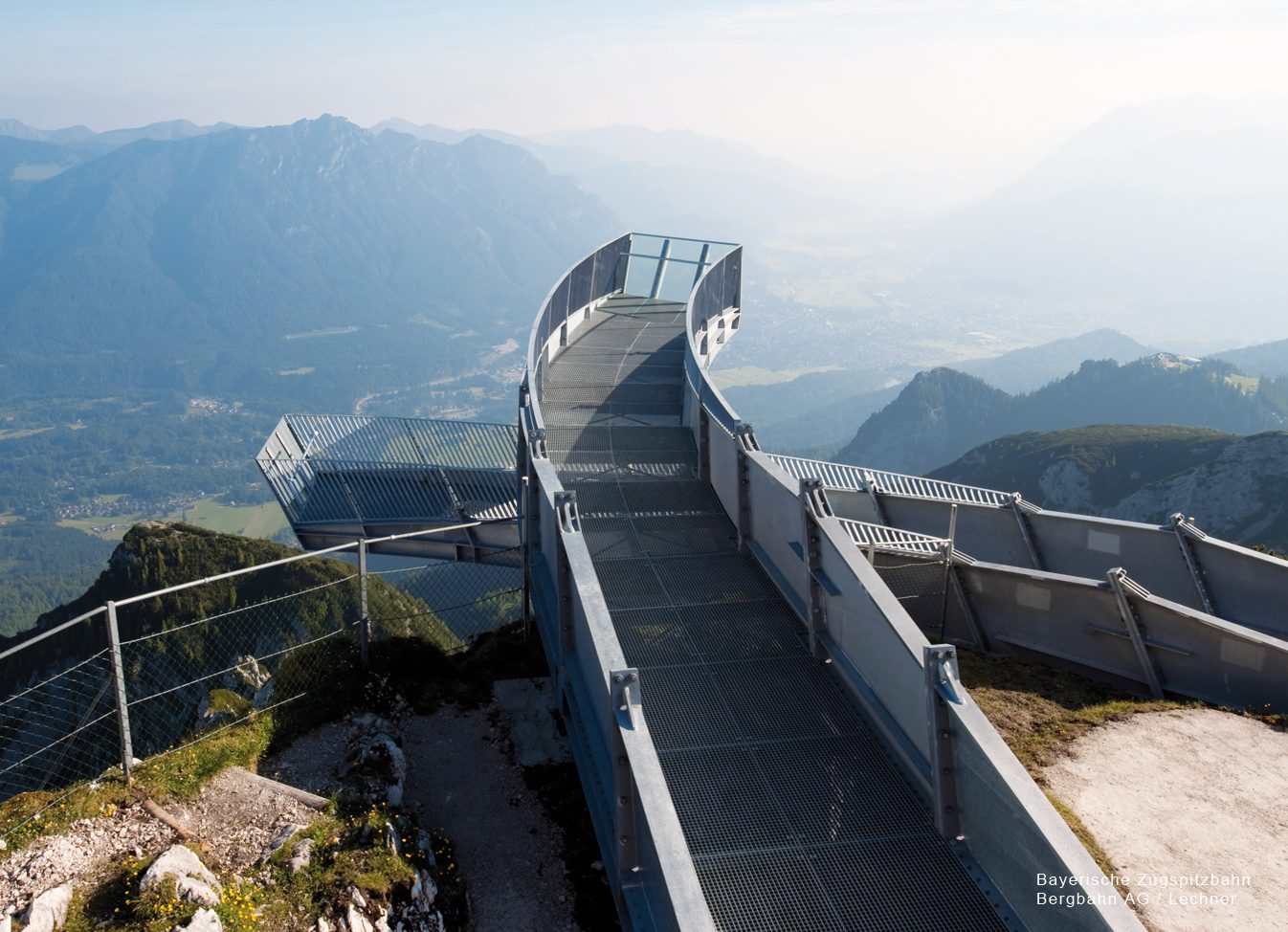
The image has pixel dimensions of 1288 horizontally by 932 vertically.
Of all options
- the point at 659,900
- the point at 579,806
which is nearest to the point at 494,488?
the point at 579,806

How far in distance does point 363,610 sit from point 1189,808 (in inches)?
331

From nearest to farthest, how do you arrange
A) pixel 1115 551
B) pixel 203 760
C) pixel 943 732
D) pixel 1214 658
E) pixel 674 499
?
pixel 943 732 < pixel 203 760 < pixel 1214 658 < pixel 674 499 < pixel 1115 551

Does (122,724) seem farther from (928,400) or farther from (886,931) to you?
(928,400)

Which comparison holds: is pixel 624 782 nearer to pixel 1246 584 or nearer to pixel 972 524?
pixel 1246 584

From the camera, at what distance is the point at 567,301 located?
2202 centimetres

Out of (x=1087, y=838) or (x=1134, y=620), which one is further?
(x=1134, y=620)

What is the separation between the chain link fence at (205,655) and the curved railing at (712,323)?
364 centimetres

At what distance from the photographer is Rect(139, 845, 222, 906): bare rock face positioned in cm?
727

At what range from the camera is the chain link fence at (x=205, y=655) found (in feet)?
31.1

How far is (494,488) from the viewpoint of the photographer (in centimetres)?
1933

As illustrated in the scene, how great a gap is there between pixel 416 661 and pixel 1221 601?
11459 mm

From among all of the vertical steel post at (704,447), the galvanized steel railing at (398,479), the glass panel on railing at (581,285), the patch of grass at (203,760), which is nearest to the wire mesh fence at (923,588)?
the vertical steel post at (704,447)

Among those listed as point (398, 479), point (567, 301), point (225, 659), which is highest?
point (567, 301)

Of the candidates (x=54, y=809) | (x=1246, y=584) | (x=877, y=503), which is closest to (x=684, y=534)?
(x=54, y=809)
